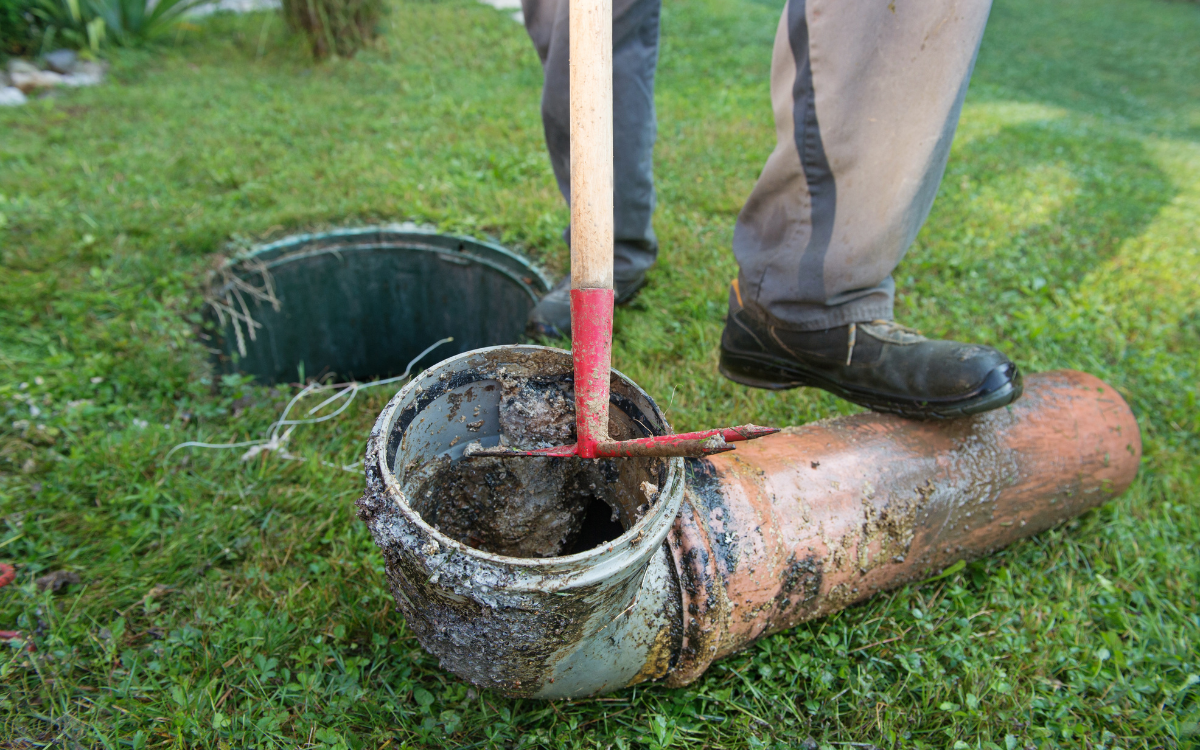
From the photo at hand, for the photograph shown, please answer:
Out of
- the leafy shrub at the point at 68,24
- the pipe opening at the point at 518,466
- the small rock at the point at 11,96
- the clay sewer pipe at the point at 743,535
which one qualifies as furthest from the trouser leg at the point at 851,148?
the leafy shrub at the point at 68,24

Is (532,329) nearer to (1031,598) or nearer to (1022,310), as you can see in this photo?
(1031,598)

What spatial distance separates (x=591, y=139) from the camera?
1137mm

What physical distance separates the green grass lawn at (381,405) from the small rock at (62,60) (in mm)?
380

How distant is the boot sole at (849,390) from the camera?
5.22 feet

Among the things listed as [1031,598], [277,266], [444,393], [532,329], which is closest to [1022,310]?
[1031,598]

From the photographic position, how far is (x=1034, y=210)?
3.74 meters

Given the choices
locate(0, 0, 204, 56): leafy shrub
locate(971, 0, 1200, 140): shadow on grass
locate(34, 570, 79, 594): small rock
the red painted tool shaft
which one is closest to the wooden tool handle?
the red painted tool shaft

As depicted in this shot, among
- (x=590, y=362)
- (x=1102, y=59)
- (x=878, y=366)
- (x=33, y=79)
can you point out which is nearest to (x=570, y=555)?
(x=590, y=362)

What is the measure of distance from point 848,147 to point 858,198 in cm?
13

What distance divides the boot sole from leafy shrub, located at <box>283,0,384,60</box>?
457cm

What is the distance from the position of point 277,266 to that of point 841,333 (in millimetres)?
2396

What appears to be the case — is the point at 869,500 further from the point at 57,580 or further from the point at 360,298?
the point at 360,298

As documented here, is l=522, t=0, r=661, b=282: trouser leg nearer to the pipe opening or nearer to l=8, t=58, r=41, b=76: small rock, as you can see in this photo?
the pipe opening

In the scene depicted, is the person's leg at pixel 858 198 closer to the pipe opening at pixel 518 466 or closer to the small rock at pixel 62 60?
the pipe opening at pixel 518 466
